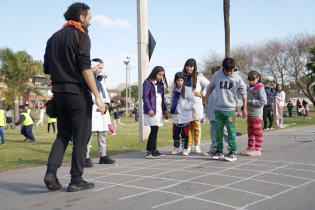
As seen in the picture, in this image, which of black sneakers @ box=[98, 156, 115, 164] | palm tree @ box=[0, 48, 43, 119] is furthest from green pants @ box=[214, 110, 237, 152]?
palm tree @ box=[0, 48, 43, 119]

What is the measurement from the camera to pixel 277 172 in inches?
235

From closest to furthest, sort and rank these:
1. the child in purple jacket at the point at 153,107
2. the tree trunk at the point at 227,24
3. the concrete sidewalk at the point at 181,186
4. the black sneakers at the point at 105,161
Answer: the concrete sidewalk at the point at 181,186, the black sneakers at the point at 105,161, the child in purple jacket at the point at 153,107, the tree trunk at the point at 227,24

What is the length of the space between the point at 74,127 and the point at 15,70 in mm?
34550

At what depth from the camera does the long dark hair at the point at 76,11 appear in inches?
201

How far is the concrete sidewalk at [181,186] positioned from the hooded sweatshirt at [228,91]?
3.27ft

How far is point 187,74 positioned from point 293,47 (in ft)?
155

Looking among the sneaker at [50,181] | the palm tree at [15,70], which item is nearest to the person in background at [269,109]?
the sneaker at [50,181]

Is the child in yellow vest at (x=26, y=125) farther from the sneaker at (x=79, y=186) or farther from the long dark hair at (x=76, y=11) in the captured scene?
the long dark hair at (x=76, y=11)

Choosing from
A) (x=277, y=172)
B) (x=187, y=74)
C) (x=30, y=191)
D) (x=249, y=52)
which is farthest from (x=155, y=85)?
(x=249, y=52)

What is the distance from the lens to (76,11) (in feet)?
16.8

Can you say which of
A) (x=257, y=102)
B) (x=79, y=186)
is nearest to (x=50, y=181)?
(x=79, y=186)

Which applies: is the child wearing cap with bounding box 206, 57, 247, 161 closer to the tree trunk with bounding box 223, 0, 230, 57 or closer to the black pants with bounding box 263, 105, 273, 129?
the black pants with bounding box 263, 105, 273, 129

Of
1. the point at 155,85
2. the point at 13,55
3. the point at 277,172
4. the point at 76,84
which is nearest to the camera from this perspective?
the point at 76,84

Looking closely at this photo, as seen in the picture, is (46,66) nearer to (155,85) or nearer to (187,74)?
(155,85)
